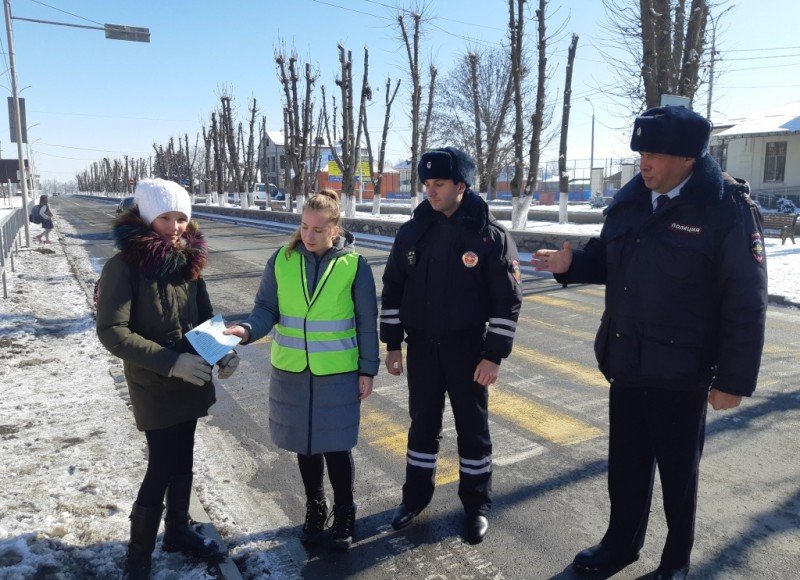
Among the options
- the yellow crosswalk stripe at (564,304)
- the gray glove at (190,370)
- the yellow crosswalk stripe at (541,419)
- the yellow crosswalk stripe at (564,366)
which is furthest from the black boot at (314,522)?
the yellow crosswalk stripe at (564,304)

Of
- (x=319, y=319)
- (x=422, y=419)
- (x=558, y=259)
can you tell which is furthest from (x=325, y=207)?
(x=422, y=419)

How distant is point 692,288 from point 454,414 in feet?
4.49

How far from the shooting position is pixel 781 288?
1028cm

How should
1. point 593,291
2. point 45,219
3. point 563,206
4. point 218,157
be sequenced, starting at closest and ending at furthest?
point 593,291 → point 45,219 → point 563,206 → point 218,157

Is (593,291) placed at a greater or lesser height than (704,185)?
lesser

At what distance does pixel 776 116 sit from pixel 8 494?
35740 millimetres

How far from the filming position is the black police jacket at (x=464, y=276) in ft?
10.2

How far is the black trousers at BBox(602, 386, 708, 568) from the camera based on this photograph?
2686mm

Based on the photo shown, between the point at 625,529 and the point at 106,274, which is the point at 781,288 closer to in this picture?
the point at 625,529

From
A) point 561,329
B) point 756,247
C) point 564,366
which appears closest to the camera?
point 756,247

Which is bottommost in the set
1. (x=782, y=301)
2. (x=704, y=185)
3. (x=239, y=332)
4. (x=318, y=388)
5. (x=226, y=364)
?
(x=782, y=301)

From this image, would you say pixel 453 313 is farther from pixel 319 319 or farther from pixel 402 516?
pixel 402 516

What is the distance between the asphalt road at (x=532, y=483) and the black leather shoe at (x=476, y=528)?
0.05 metres

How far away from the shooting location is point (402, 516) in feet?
11.1
